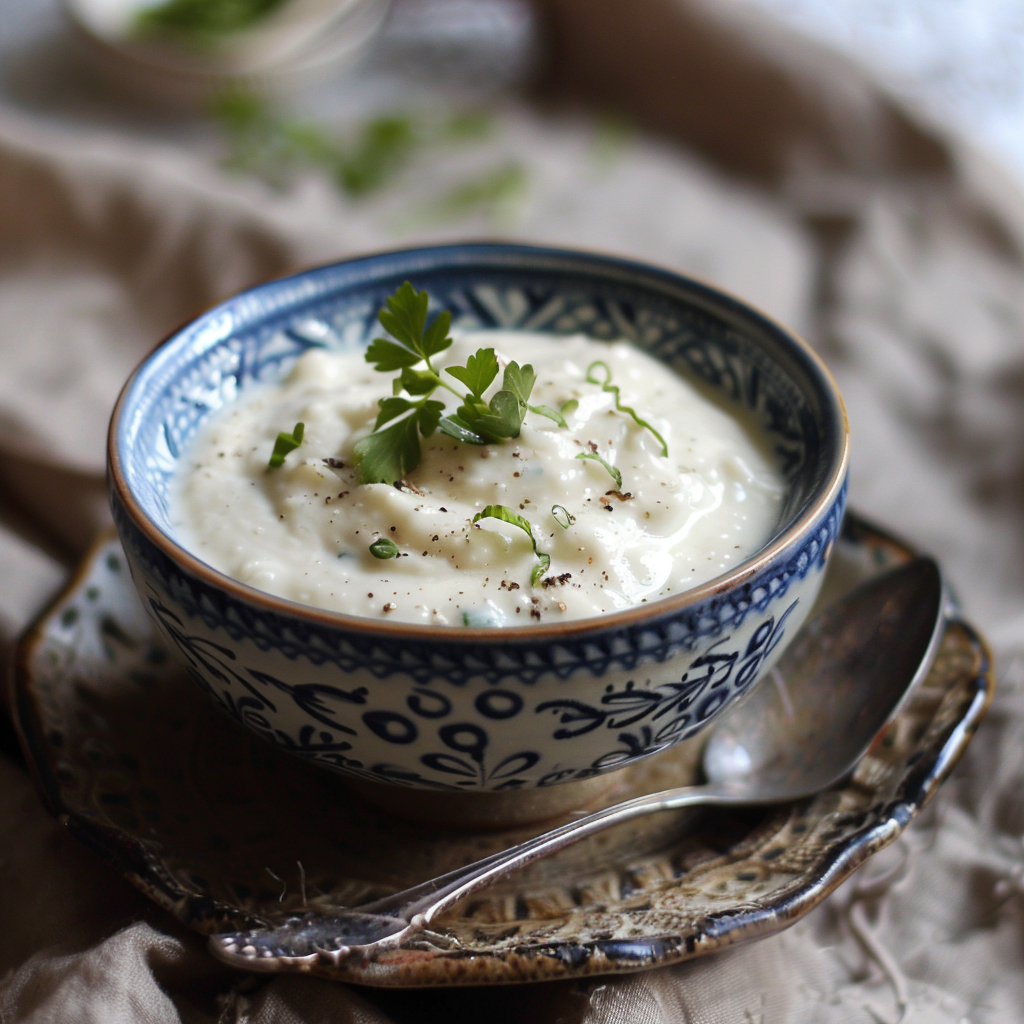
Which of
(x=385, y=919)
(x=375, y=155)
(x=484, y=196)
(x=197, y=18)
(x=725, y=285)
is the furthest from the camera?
(x=197, y=18)

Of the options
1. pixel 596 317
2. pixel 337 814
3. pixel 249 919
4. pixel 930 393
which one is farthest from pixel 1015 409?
pixel 249 919

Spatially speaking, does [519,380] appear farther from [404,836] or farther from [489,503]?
[404,836]

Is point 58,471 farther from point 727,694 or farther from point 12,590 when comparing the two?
point 727,694

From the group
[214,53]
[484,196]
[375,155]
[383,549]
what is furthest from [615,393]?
[214,53]

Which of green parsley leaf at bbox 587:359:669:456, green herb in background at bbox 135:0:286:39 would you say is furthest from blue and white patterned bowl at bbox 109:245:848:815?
green herb in background at bbox 135:0:286:39

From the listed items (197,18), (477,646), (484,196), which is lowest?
(197,18)

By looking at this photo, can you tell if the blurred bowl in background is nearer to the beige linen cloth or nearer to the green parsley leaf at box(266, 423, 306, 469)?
the beige linen cloth
